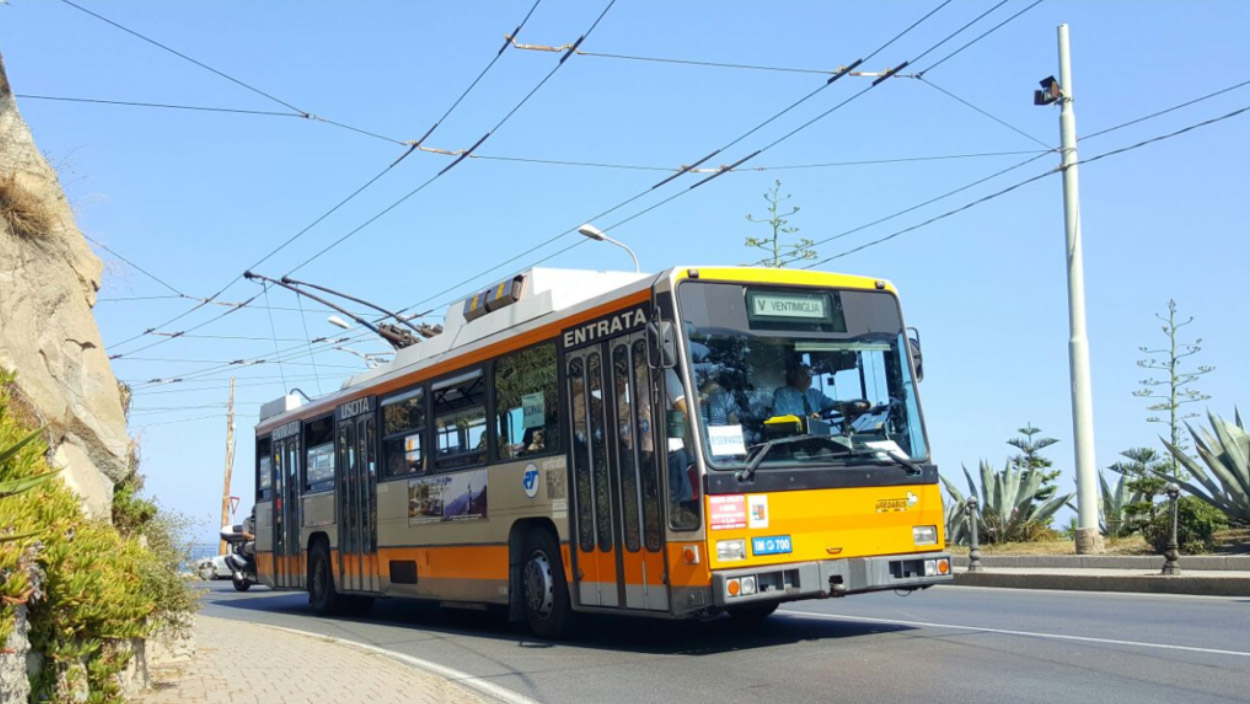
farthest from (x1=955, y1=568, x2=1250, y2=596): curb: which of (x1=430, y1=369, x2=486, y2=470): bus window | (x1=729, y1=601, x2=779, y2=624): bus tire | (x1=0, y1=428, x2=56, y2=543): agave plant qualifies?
(x1=0, y1=428, x2=56, y2=543): agave plant

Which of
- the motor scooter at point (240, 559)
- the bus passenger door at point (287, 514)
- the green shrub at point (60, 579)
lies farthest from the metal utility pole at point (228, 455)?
the green shrub at point (60, 579)

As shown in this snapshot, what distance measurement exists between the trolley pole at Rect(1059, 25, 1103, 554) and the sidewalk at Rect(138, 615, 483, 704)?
41.5 ft

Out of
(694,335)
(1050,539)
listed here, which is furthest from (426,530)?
(1050,539)

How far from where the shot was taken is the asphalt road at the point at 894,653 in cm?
806

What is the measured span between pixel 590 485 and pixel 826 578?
228cm

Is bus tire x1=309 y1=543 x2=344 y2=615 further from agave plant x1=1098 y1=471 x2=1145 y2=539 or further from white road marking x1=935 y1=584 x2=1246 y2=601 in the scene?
agave plant x1=1098 y1=471 x2=1145 y2=539

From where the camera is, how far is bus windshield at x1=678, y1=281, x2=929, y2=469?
10.3m

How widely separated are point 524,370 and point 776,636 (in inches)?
139

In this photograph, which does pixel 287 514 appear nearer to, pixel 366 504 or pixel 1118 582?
pixel 366 504

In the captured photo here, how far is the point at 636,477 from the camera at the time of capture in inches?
424

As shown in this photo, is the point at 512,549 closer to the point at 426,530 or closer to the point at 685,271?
the point at 426,530

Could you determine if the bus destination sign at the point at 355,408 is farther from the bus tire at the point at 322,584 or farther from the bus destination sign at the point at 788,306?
the bus destination sign at the point at 788,306

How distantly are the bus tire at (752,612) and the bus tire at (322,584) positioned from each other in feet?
24.2

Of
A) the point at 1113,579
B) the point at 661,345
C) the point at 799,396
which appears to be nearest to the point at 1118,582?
the point at 1113,579
